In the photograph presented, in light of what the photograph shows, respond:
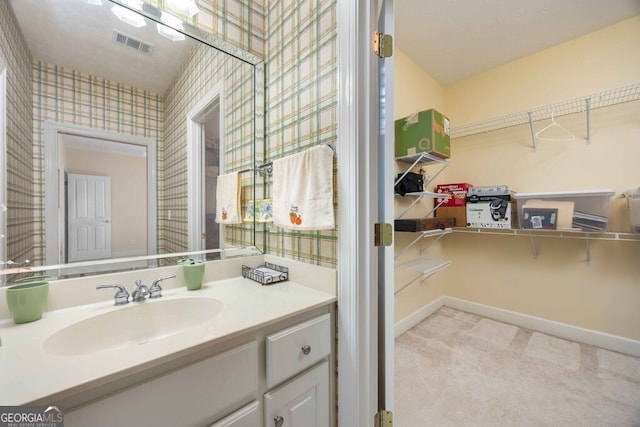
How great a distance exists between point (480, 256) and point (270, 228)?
93.1 inches

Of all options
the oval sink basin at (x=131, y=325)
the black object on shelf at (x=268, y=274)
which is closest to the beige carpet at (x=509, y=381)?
the black object on shelf at (x=268, y=274)

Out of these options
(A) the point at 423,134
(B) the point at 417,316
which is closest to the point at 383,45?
(A) the point at 423,134

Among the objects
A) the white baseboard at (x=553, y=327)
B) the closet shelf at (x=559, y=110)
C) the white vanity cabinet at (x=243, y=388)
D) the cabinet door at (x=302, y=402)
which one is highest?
the closet shelf at (x=559, y=110)

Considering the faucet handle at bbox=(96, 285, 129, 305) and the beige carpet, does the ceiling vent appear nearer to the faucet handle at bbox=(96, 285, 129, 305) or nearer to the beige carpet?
the faucet handle at bbox=(96, 285, 129, 305)

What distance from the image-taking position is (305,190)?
3.73 feet

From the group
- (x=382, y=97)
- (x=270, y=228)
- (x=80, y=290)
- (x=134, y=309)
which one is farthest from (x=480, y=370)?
(x=80, y=290)

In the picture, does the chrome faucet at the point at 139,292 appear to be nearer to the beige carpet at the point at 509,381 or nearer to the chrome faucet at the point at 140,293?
the chrome faucet at the point at 140,293

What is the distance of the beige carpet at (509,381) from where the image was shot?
1402mm

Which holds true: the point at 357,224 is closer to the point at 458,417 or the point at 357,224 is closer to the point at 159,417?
the point at 159,417

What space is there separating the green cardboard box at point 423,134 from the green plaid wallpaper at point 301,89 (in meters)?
1.10

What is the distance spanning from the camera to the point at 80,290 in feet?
3.14

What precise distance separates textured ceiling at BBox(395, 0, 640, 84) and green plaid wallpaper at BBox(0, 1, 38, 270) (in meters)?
2.01

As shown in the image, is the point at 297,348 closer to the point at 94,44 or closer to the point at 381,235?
the point at 381,235

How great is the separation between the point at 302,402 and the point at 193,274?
26.8 inches
